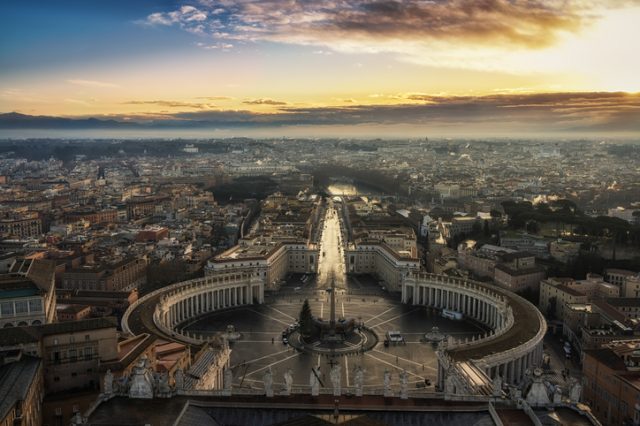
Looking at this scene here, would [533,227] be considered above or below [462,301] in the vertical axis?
above

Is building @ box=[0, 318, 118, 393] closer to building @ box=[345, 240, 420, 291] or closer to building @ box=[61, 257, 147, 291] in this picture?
building @ box=[61, 257, 147, 291]

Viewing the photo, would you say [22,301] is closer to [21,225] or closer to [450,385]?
[450,385]

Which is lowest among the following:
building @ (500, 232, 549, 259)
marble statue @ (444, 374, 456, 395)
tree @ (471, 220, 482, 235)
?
tree @ (471, 220, 482, 235)

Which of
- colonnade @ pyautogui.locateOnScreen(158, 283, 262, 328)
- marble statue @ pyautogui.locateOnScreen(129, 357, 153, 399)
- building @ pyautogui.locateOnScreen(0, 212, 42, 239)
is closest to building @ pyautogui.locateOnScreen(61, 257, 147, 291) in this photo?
colonnade @ pyautogui.locateOnScreen(158, 283, 262, 328)

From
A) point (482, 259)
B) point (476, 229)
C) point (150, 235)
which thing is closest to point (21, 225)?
point (150, 235)

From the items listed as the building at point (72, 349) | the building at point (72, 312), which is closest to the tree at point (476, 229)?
the building at point (72, 312)

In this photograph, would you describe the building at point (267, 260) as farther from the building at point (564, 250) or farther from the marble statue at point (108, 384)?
the marble statue at point (108, 384)
